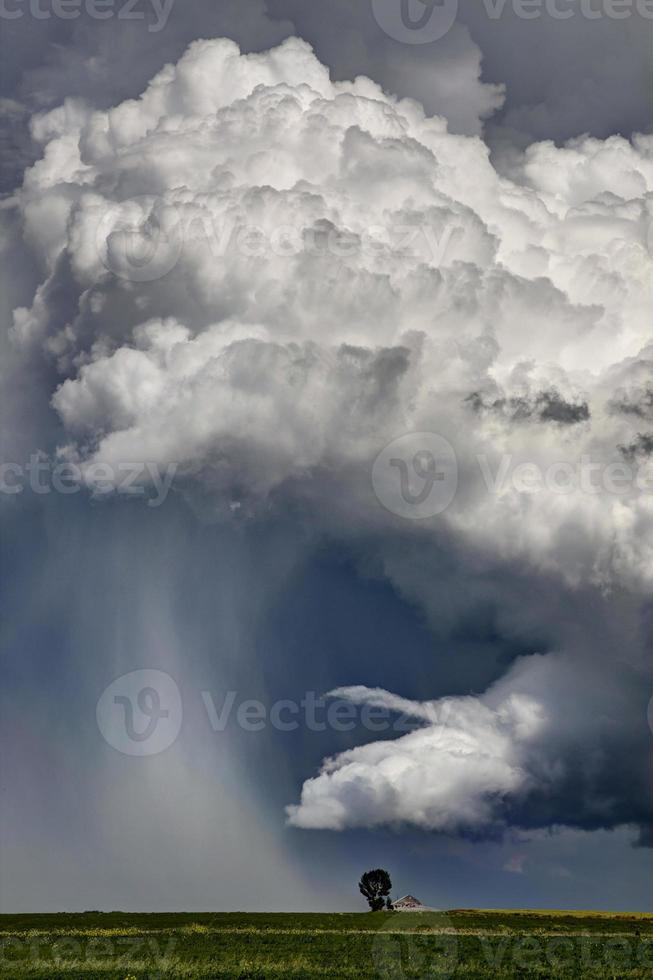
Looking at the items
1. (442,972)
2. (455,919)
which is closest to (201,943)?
(442,972)

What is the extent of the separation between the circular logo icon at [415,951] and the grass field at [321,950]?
0.23 feet

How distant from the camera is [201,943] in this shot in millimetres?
71812

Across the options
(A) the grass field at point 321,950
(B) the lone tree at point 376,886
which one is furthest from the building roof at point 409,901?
(A) the grass field at point 321,950

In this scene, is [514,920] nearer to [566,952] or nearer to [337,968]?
[566,952]

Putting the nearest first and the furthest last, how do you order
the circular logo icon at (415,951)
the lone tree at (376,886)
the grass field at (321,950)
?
the grass field at (321,950)
the circular logo icon at (415,951)
the lone tree at (376,886)

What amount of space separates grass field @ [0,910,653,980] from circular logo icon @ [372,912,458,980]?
7 centimetres

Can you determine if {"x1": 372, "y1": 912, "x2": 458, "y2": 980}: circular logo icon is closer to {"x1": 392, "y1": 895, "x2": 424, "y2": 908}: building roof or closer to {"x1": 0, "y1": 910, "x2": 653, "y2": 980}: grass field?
{"x1": 0, "y1": 910, "x2": 653, "y2": 980}: grass field

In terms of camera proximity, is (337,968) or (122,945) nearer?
(337,968)

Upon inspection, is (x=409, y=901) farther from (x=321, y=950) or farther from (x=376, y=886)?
(x=321, y=950)

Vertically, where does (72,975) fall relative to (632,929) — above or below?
above

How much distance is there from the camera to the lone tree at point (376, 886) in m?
168

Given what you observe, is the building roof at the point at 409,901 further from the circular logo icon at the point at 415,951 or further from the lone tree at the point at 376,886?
the circular logo icon at the point at 415,951

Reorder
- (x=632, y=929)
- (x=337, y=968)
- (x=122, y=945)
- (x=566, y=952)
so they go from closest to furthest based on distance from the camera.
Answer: (x=337, y=968)
(x=566, y=952)
(x=122, y=945)
(x=632, y=929)

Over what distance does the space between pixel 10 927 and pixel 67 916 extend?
43.5 ft
